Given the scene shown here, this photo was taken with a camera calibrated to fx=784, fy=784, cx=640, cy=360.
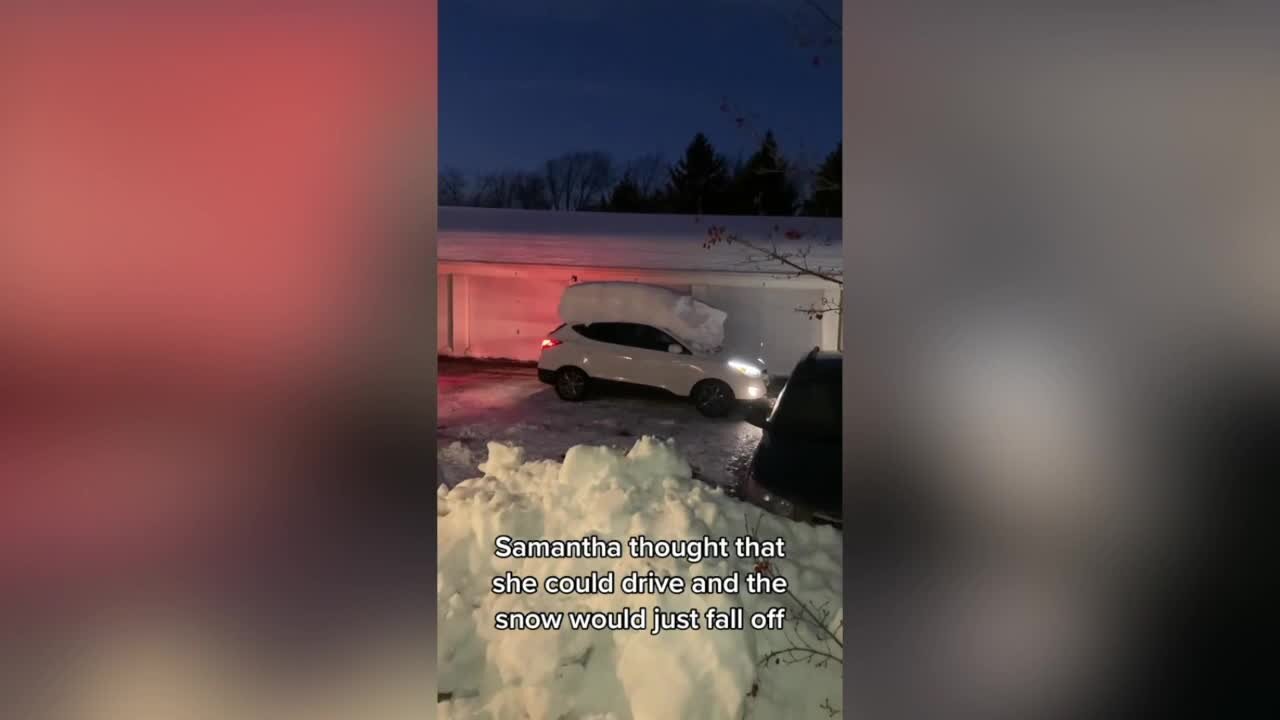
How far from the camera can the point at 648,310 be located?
2.50 metres

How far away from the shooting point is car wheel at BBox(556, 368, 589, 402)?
2.42m

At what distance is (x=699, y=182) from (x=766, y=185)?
7.9 inches

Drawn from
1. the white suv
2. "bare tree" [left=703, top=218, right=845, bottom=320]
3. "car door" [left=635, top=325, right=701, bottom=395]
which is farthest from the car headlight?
"bare tree" [left=703, top=218, right=845, bottom=320]

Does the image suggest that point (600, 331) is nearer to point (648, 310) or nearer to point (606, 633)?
point (648, 310)

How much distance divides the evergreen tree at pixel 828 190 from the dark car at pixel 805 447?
418 mm

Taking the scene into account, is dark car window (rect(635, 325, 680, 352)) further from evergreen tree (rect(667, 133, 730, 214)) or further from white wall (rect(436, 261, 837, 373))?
evergreen tree (rect(667, 133, 730, 214))

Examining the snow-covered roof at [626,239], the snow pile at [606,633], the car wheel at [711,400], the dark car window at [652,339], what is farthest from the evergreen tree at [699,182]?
the snow pile at [606,633]

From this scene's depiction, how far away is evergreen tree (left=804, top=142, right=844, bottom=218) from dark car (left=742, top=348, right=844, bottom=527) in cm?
42
